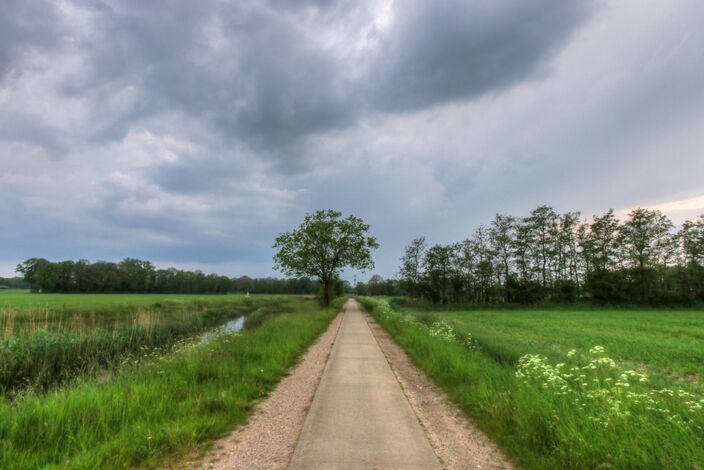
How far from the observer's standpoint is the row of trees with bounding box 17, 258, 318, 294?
297ft

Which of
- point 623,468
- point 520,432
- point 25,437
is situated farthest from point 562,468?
point 25,437

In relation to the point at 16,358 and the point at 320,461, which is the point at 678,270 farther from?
the point at 16,358

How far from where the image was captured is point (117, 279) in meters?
99.6

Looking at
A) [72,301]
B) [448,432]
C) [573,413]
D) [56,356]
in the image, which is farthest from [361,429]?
[72,301]

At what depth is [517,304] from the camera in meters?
50.6

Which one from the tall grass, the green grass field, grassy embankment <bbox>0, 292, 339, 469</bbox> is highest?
grassy embankment <bbox>0, 292, 339, 469</bbox>

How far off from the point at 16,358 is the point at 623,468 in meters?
14.1

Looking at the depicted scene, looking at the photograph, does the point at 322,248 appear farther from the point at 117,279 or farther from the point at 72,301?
the point at 117,279

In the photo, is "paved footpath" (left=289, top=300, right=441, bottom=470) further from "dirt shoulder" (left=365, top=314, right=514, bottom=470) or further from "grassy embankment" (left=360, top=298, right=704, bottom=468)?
"grassy embankment" (left=360, top=298, right=704, bottom=468)

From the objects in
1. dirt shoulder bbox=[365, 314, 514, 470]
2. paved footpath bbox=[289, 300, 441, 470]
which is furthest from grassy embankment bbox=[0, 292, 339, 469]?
dirt shoulder bbox=[365, 314, 514, 470]

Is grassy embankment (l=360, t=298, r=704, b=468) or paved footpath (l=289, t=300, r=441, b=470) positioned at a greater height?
grassy embankment (l=360, t=298, r=704, b=468)

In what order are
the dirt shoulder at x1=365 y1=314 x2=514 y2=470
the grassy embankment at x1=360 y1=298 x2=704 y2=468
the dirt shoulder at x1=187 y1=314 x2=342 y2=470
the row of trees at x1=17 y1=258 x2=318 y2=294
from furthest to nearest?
the row of trees at x1=17 y1=258 x2=318 y2=294 < the dirt shoulder at x1=365 y1=314 x2=514 y2=470 < the dirt shoulder at x1=187 y1=314 x2=342 y2=470 < the grassy embankment at x1=360 y1=298 x2=704 y2=468

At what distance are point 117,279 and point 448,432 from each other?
12020 centimetres

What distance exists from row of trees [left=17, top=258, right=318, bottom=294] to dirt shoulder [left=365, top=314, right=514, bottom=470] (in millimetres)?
70024
